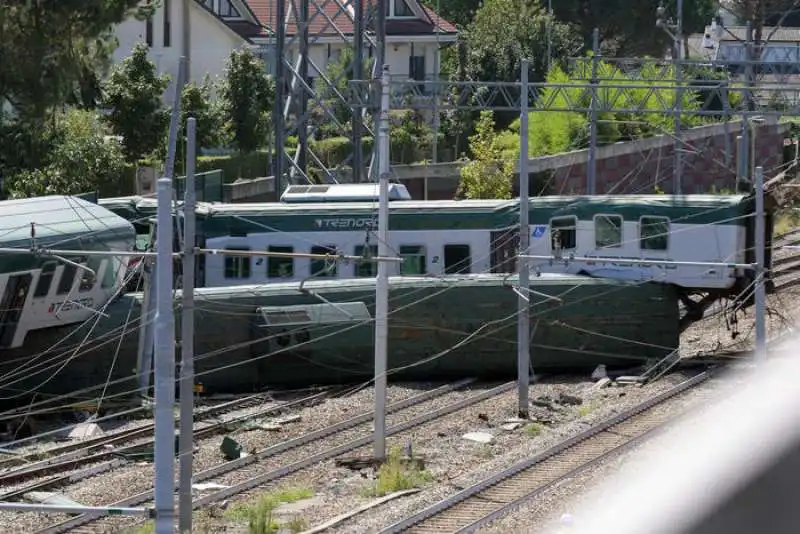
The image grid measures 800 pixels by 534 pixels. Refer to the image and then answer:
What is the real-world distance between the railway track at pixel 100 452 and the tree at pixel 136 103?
17297mm

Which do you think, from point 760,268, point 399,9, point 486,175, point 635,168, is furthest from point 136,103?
point 399,9

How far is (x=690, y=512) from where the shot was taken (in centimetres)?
141

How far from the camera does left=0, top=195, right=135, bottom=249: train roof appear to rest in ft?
73.4

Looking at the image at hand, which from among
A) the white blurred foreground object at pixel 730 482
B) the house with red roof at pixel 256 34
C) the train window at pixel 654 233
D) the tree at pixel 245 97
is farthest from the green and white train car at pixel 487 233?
→ the white blurred foreground object at pixel 730 482

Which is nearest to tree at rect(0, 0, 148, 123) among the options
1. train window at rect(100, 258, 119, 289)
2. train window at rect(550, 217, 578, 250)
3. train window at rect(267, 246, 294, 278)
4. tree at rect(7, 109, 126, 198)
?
train window at rect(100, 258, 119, 289)

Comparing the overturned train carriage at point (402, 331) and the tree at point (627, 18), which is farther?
the tree at point (627, 18)

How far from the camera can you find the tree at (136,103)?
38625mm

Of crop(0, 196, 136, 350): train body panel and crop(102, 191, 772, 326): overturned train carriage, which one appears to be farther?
crop(102, 191, 772, 326): overturned train carriage

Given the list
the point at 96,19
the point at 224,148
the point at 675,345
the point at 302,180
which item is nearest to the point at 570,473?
the point at 675,345

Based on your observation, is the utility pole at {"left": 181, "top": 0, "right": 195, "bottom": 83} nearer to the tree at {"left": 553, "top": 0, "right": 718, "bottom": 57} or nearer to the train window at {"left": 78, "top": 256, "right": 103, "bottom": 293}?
the train window at {"left": 78, "top": 256, "right": 103, "bottom": 293}

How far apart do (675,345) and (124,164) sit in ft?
56.9

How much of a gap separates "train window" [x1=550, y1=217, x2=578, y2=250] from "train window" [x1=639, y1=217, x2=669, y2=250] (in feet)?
4.44

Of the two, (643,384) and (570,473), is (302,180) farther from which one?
(570,473)

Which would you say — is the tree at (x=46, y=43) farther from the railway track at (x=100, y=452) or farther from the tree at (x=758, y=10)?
the tree at (x=758, y=10)
